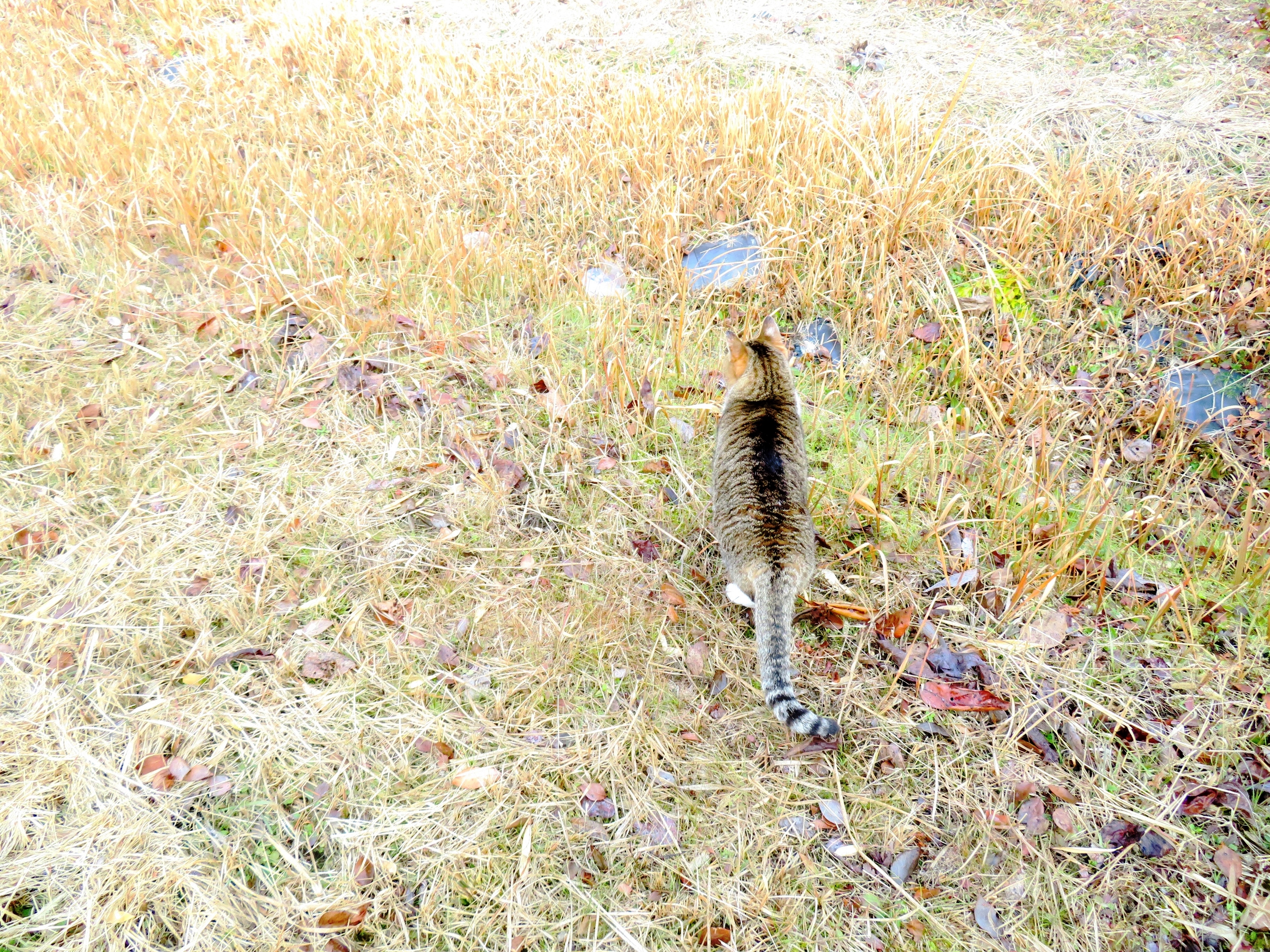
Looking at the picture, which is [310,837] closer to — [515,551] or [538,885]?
[538,885]

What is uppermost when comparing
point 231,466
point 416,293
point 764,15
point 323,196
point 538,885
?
point 764,15

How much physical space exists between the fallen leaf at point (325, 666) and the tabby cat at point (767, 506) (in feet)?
5.28

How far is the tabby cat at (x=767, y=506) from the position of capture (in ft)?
8.29

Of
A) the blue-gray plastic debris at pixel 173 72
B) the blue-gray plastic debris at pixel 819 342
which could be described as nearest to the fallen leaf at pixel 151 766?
the blue-gray plastic debris at pixel 819 342

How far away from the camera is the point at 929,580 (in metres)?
3.26

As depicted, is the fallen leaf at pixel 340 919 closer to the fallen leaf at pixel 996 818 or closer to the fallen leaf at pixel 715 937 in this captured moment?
the fallen leaf at pixel 715 937

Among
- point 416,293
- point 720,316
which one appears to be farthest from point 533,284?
point 720,316

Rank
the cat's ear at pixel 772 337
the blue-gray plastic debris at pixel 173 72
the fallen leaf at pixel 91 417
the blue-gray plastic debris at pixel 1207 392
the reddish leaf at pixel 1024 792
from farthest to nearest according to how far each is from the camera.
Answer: the blue-gray plastic debris at pixel 173 72 → the blue-gray plastic debris at pixel 1207 392 → the fallen leaf at pixel 91 417 → the cat's ear at pixel 772 337 → the reddish leaf at pixel 1024 792

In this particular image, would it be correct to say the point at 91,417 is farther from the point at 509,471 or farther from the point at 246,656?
the point at 509,471

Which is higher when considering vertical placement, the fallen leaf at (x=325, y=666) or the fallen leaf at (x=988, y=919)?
the fallen leaf at (x=325, y=666)

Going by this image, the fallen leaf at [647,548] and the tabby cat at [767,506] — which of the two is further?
the fallen leaf at [647,548]

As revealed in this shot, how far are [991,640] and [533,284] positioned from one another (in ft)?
11.0

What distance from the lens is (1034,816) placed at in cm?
252

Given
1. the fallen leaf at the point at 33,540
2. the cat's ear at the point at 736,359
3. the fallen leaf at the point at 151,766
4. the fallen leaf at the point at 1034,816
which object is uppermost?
the cat's ear at the point at 736,359
